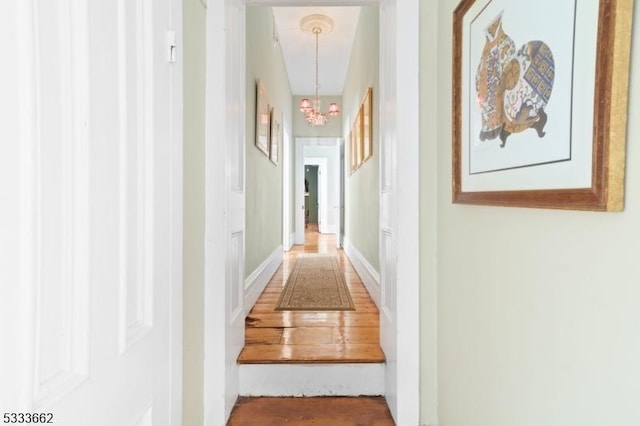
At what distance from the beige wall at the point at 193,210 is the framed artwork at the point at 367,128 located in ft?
5.99

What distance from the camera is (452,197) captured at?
129 cm

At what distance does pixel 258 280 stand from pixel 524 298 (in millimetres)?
2359

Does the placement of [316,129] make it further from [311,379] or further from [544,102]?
[544,102]

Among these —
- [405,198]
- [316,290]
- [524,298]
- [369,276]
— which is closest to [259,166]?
[316,290]

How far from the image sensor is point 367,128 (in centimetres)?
324

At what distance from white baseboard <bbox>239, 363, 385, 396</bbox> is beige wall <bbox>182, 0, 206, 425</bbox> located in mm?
353

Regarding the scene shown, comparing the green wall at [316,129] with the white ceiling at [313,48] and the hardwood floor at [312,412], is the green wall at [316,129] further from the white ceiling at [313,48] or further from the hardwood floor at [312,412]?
the hardwood floor at [312,412]

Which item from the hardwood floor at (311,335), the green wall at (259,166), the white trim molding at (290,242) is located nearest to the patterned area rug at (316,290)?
the hardwood floor at (311,335)

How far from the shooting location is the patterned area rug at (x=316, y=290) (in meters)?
2.71

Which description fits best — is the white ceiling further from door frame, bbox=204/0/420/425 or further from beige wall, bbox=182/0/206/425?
beige wall, bbox=182/0/206/425

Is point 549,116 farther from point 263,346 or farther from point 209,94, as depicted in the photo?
point 263,346

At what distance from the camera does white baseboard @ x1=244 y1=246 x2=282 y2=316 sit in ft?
8.14

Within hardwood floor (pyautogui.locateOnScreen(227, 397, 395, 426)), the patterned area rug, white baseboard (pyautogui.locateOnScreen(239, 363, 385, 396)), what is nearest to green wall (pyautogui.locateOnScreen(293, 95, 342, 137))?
the patterned area rug

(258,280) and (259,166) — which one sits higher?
(259,166)
